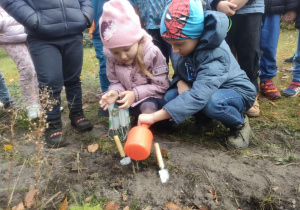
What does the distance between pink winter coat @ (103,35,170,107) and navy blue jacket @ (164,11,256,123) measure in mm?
323

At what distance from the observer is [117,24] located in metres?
2.10

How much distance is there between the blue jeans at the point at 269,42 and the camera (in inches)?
120

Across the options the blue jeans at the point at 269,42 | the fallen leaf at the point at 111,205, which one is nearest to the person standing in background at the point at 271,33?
the blue jeans at the point at 269,42

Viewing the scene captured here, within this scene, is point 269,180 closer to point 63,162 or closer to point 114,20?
point 63,162

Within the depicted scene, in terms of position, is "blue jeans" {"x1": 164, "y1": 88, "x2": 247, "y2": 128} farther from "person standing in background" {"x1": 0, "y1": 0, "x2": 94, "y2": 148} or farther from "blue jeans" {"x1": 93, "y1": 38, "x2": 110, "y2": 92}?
"blue jeans" {"x1": 93, "y1": 38, "x2": 110, "y2": 92}

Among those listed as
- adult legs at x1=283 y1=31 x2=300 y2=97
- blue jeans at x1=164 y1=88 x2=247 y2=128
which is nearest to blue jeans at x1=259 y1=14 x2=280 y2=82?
adult legs at x1=283 y1=31 x2=300 y2=97

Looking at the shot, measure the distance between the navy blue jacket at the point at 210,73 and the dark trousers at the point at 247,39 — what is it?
67 centimetres

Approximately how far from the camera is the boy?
6.22 feet

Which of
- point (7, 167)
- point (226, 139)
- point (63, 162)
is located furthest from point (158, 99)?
point (7, 167)

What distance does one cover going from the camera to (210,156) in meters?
2.01

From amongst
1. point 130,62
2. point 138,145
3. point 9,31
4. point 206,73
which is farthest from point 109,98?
point 9,31

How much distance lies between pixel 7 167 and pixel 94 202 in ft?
2.83

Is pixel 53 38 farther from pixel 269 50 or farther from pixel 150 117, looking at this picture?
pixel 269 50

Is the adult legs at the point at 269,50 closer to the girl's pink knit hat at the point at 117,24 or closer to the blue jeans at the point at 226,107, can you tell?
the blue jeans at the point at 226,107
